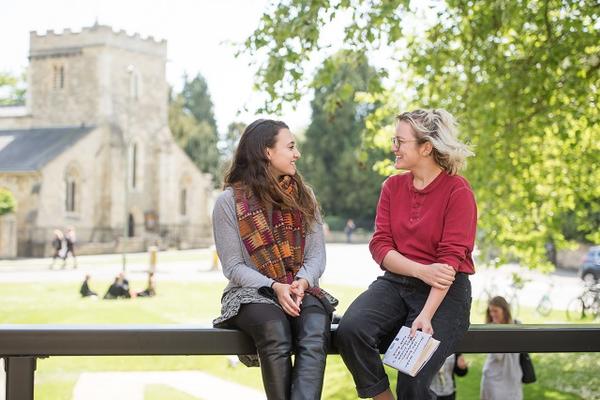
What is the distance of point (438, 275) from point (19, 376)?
5.19ft

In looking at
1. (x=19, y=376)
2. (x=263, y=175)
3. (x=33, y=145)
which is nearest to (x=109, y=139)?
(x=33, y=145)

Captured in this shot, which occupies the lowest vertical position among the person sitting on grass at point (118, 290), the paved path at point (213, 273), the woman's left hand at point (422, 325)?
the paved path at point (213, 273)

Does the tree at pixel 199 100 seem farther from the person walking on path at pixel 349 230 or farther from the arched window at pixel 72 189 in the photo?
the arched window at pixel 72 189

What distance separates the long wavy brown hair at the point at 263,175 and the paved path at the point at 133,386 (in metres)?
1.08

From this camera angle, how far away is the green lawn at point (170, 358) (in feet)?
14.2

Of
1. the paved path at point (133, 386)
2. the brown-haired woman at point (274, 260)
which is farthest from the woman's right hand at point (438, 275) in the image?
the paved path at point (133, 386)

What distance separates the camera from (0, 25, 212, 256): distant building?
53.5 metres

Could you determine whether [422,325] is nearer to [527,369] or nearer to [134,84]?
[527,369]

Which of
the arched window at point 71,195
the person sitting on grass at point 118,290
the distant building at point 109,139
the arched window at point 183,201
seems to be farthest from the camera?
the arched window at point 183,201

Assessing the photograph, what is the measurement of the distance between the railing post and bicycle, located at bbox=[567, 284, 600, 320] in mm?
15534

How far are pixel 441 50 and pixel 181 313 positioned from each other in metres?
13.6

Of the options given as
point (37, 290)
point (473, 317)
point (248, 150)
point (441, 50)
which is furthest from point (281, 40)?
point (37, 290)

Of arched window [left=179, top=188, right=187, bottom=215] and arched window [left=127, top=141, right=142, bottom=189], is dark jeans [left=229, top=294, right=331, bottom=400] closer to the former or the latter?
arched window [left=127, top=141, right=142, bottom=189]

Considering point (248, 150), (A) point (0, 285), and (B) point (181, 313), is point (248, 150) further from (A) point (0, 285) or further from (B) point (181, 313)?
(A) point (0, 285)
